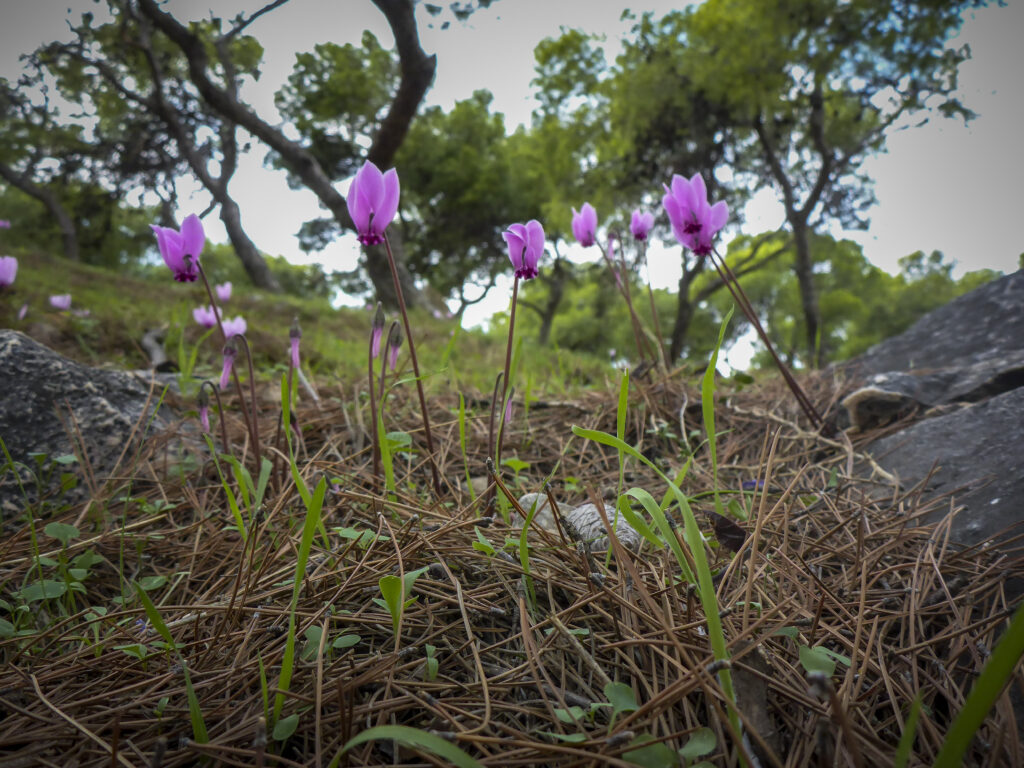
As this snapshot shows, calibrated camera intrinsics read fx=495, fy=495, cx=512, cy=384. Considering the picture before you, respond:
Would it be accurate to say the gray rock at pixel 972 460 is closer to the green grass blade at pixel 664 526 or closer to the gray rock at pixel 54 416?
the green grass blade at pixel 664 526

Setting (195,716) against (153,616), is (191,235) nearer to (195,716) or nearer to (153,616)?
(153,616)

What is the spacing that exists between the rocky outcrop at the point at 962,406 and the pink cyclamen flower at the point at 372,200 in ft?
5.37

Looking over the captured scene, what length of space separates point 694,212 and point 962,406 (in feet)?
4.01

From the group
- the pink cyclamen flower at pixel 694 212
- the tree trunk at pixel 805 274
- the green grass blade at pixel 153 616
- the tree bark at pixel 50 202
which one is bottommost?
the green grass blade at pixel 153 616

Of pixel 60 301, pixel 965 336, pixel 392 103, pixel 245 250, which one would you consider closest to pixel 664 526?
pixel 965 336

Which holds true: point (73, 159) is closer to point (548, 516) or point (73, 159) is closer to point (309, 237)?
point (309, 237)

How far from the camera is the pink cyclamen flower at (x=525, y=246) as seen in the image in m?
1.36

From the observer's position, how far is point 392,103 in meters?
7.50

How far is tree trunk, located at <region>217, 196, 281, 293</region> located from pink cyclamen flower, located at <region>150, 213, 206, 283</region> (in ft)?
31.8

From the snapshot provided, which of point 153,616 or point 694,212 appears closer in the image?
point 153,616

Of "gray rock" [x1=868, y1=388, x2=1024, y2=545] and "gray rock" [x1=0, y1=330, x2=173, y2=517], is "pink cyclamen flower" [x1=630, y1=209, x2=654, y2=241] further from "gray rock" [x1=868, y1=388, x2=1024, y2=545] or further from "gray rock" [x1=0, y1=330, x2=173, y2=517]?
"gray rock" [x1=0, y1=330, x2=173, y2=517]

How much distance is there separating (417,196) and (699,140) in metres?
12.0

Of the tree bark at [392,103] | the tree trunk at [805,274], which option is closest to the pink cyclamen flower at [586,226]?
the tree bark at [392,103]

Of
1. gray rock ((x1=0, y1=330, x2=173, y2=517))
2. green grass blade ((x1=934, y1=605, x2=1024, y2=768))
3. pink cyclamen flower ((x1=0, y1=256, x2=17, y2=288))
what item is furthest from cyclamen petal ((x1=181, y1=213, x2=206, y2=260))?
pink cyclamen flower ((x1=0, y1=256, x2=17, y2=288))
